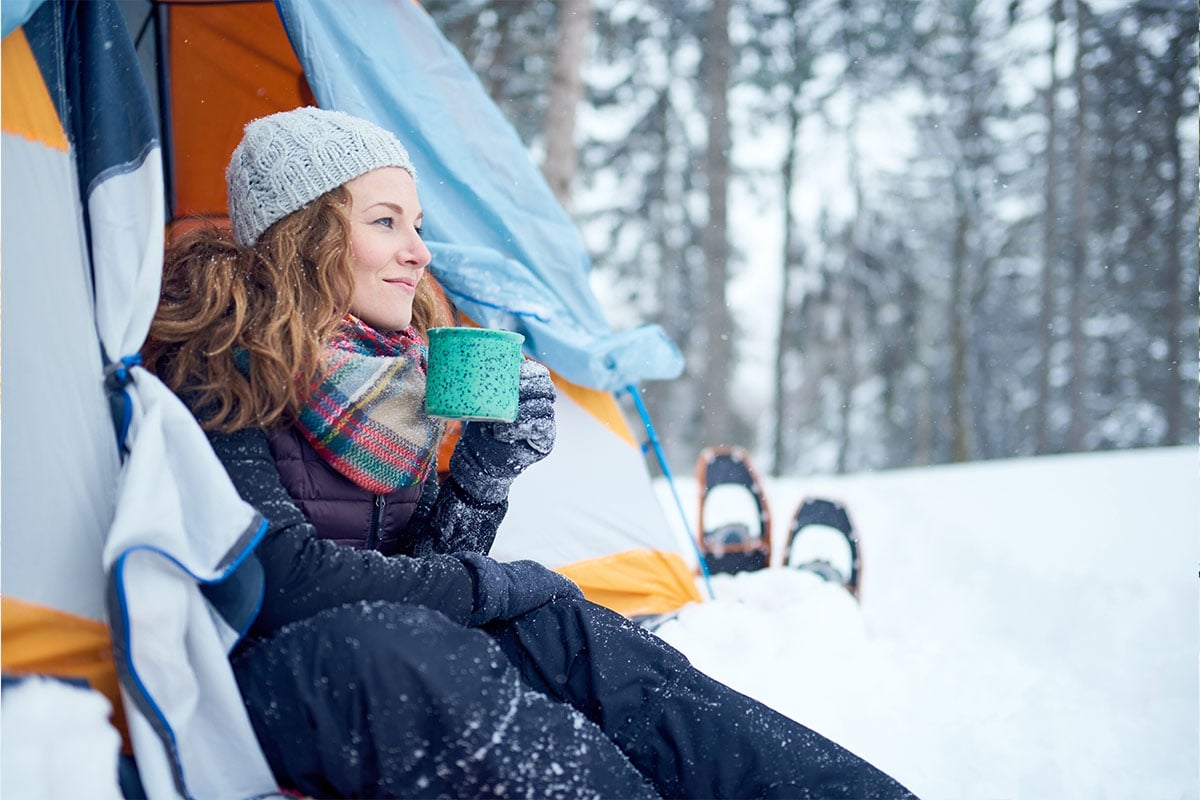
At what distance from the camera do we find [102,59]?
4.92 feet

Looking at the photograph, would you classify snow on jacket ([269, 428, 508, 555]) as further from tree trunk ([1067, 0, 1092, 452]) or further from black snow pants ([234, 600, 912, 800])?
tree trunk ([1067, 0, 1092, 452])

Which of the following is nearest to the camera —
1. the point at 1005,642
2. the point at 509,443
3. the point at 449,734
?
the point at 449,734

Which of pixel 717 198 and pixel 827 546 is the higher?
pixel 717 198

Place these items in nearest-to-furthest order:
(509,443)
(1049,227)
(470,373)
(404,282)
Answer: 1. (470,373)
2. (509,443)
3. (404,282)
4. (1049,227)

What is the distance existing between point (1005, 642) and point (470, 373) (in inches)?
94.7

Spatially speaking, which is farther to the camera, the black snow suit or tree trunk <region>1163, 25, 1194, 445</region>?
tree trunk <region>1163, 25, 1194, 445</region>

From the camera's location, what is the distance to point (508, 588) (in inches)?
62.9

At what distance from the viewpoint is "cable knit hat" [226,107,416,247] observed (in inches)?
68.4

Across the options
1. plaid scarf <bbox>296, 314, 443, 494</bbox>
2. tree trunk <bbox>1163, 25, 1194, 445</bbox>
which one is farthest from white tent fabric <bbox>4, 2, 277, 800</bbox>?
tree trunk <bbox>1163, 25, 1194, 445</bbox>

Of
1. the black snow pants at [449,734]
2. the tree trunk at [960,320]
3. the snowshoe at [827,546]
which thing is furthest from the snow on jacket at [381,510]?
the tree trunk at [960,320]

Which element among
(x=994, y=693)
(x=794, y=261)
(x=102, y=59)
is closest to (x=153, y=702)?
(x=102, y=59)

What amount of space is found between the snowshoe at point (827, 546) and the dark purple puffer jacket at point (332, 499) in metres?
2.15

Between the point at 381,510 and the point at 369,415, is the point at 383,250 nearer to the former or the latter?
the point at 369,415

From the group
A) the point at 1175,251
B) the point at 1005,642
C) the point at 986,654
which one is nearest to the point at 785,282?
the point at 1175,251
